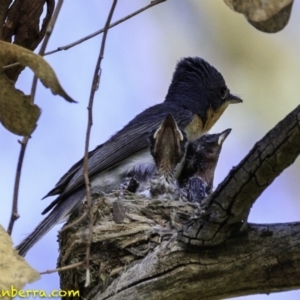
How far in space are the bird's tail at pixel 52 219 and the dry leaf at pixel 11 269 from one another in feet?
8.13

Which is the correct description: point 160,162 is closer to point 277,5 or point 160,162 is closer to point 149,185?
point 149,185

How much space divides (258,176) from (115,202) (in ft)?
6.47

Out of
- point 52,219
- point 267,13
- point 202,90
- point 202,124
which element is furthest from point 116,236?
point 202,90

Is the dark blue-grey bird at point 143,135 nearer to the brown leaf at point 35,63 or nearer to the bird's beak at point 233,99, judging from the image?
the bird's beak at point 233,99

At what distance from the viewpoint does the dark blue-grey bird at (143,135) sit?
4.52 m

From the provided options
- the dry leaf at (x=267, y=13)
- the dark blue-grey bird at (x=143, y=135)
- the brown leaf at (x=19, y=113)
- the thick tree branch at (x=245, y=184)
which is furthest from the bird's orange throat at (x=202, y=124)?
the dry leaf at (x=267, y=13)

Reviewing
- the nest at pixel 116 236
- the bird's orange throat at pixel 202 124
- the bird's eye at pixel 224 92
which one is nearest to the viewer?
the nest at pixel 116 236

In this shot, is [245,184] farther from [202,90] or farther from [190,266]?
[202,90]

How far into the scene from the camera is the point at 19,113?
5.73 ft

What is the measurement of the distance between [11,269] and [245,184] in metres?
0.90

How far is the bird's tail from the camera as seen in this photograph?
13.7 feet

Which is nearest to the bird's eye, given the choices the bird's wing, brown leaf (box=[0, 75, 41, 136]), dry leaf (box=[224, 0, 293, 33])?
the bird's wing

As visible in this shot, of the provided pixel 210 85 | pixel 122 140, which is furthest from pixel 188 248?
pixel 210 85

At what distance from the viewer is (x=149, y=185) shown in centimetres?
464
